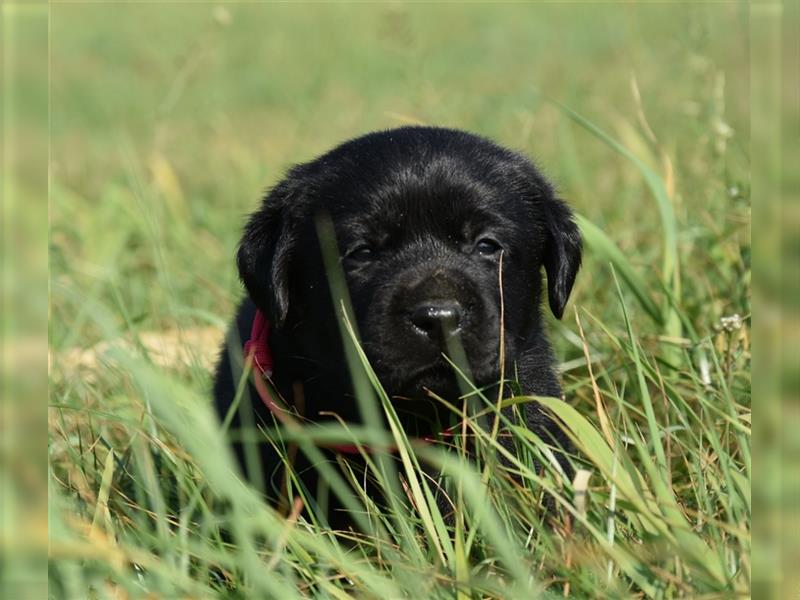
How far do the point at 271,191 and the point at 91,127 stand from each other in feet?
22.4

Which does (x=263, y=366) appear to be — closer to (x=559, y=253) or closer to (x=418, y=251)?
(x=418, y=251)

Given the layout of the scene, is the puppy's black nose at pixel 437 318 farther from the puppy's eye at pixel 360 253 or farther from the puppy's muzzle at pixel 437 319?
the puppy's eye at pixel 360 253

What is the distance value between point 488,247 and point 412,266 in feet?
0.87

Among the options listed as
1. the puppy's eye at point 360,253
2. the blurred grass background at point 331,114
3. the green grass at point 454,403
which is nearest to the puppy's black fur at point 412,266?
the puppy's eye at point 360,253

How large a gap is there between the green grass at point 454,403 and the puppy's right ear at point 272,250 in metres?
0.30

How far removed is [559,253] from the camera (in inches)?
119

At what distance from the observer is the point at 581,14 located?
13.7 m

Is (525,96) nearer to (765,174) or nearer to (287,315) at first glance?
(287,315)

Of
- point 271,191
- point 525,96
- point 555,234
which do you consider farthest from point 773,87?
point 525,96

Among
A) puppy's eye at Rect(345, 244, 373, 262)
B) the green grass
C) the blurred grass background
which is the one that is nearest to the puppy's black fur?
puppy's eye at Rect(345, 244, 373, 262)

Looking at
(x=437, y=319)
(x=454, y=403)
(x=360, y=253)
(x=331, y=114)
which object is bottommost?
(x=454, y=403)

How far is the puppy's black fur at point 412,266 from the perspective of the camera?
2590 millimetres

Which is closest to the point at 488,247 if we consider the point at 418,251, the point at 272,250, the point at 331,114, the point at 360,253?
the point at 418,251

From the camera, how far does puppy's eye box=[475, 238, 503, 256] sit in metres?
2.88
